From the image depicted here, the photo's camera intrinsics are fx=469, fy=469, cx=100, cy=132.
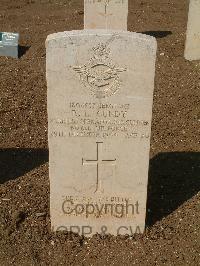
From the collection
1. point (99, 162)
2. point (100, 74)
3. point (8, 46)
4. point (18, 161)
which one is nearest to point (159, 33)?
point (8, 46)

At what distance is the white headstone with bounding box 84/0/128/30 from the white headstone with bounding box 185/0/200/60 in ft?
4.50

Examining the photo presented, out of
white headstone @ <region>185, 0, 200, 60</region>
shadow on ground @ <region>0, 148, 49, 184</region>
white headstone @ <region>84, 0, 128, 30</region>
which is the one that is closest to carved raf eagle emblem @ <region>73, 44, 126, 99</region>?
shadow on ground @ <region>0, 148, 49, 184</region>

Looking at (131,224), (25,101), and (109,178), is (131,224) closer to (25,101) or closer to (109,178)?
(109,178)

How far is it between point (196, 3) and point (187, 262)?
6.07 m

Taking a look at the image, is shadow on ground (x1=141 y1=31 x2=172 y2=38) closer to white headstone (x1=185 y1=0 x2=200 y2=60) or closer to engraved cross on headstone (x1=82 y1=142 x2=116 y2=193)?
white headstone (x1=185 y1=0 x2=200 y2=60)

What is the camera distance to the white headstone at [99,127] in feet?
11.3

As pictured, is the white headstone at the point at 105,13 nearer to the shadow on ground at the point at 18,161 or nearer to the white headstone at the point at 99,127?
the shadow on ground at the point at 18,161

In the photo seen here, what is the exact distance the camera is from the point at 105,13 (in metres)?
9.56

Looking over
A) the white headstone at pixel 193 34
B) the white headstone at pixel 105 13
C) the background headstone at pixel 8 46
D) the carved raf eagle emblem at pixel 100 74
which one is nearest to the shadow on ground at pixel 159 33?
the white headstone at pixel 105 13

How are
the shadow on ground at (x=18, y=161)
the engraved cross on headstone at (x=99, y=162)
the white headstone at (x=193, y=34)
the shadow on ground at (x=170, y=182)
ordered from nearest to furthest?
1. the engraved cross on headstone at (x=99, y=162)
2. the shadow on ground at (x=170, y=182)
3. the shadow on ground at (x=18, y=161)
4. the white headstone at (x=193, y=34)

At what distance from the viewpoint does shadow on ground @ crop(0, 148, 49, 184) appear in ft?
16.8

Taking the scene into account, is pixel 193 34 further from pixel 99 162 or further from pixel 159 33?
pixel 99 162

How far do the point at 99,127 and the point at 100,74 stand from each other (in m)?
0.45

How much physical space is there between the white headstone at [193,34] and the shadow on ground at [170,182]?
4.04m
